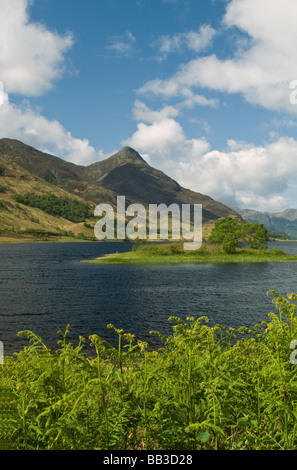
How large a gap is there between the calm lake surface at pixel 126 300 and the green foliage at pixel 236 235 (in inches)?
1624

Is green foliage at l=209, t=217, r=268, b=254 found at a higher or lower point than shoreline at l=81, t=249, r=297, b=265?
higher

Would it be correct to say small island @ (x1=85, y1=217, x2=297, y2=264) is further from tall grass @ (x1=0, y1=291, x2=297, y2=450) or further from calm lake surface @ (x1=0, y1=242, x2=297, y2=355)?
tall grass @ (x1=0, y1=291, x2=297, y2=450)

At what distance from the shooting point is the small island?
397 feet

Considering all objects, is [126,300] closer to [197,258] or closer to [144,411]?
[144,411]

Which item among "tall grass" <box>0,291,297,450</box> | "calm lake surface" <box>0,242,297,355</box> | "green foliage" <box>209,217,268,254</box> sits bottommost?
"calm lake surface" <box>0,242,297,355</box>

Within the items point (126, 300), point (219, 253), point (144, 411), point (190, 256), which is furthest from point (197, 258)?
point (144, 411)

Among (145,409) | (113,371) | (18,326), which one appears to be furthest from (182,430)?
(18,326)

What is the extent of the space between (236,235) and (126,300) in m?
95.2

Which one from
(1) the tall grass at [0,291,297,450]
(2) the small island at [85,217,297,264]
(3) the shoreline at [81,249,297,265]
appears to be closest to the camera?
(1) the tall grass at [0,291,297,450]

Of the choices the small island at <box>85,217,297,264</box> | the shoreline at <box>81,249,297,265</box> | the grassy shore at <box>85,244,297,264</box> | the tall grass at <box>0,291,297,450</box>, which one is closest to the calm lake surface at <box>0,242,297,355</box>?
the shoreline at <box>81,249,297,265</box>

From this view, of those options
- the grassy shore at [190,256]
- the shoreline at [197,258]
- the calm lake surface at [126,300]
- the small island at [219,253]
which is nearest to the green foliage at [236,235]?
the small island at [219,253]

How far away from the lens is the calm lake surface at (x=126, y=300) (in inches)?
1549

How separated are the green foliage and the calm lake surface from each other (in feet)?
135
